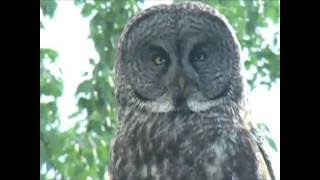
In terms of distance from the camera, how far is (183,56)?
246cm

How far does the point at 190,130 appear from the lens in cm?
236

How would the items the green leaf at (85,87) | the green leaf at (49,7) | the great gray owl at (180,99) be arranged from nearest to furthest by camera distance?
the great gray owl at (180,99) → the green leaf at (85,87) → the green leaf at (49,7)

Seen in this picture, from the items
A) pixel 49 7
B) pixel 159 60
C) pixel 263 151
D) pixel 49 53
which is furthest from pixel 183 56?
pixel 49 7

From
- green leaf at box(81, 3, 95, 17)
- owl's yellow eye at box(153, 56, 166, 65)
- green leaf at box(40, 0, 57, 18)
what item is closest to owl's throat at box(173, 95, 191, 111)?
owl's yellow eye at box(153, 56, 166, 65)

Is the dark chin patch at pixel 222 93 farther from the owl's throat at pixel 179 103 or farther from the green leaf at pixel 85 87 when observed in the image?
the green leaf at pixel 85 87

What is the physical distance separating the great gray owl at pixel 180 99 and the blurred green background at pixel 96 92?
2469 millimetres

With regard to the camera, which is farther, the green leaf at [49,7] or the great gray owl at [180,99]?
the green leaf at [49,7]

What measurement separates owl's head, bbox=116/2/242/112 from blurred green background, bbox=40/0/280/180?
2.47 meters

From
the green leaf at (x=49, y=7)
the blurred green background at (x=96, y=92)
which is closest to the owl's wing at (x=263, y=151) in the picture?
the blurred green background at (x=96, y=92)

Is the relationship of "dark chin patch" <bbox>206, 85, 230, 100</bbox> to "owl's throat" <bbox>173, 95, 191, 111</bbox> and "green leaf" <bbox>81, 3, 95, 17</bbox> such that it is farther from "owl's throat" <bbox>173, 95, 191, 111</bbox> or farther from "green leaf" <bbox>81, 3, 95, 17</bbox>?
"green leaf" <bbox>81, 3, 95, 17</bbox>

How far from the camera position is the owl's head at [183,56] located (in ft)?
7.96

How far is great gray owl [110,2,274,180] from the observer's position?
232cm
